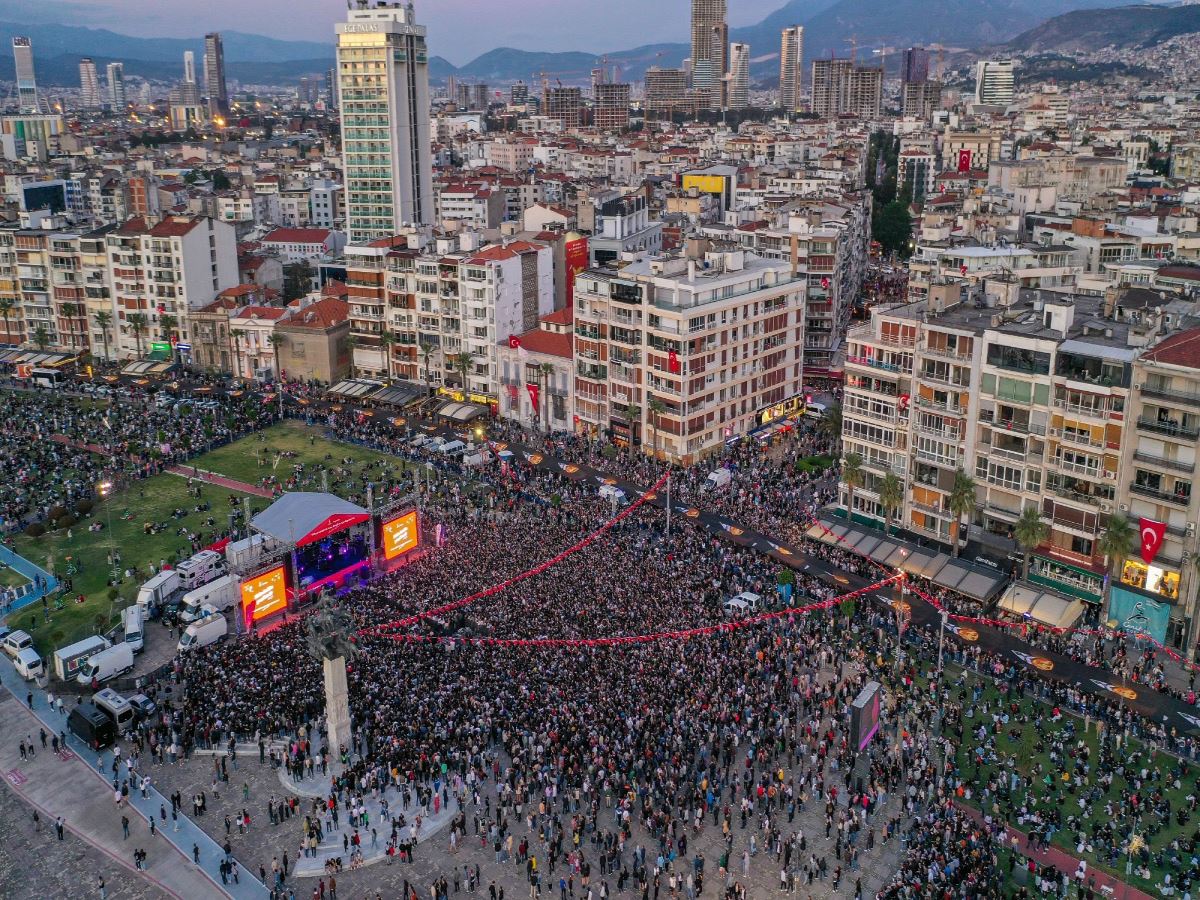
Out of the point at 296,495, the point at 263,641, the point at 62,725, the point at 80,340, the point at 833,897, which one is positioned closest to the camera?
the point at 833,897

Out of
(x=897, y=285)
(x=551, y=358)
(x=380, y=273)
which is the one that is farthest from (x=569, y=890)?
(x=897, y=285)

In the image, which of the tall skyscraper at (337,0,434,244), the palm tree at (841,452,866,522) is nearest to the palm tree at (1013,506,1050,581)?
the palm tree at (841,452,866,522)

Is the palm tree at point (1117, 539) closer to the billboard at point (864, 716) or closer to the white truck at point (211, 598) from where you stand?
the billboard at point (864, 716)

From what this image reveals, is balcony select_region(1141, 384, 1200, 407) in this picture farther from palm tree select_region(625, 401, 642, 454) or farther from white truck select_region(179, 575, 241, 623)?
white truck select_region(179, 575, 241, 623)

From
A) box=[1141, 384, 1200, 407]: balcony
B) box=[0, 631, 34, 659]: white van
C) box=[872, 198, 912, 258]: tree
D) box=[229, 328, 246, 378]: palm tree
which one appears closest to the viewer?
box=[1141, 384, 1200, 407]: balcony

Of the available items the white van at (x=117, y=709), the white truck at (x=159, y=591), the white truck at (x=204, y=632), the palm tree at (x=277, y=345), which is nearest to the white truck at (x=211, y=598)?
the white truck at (x=159, y=591)

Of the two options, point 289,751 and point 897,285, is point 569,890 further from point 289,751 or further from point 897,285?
point 897,285
